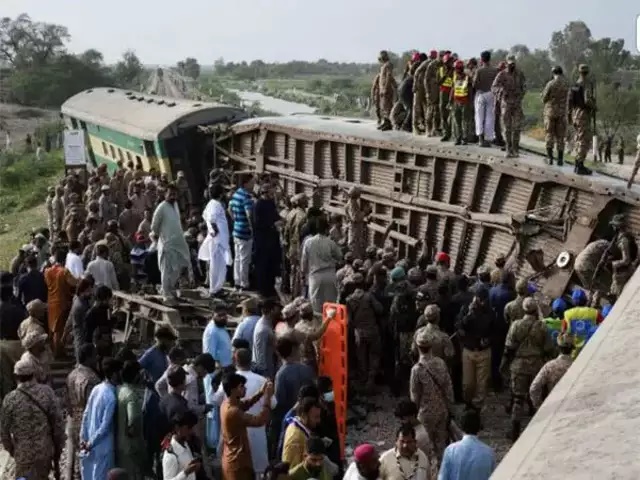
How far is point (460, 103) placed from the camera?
40.0 ft

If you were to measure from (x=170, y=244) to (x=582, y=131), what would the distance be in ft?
16.1

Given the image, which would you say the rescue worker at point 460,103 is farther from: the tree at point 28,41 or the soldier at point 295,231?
the tree at point 28,41

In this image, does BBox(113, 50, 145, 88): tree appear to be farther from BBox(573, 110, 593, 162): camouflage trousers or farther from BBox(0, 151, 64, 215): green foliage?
BBox(573, 110, 593, 162): camouflage trousers

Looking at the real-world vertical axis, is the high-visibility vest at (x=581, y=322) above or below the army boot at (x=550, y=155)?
below

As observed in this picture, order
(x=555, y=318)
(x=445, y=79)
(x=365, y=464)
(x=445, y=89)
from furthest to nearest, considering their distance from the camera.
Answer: (x=445, y=89)
(x=445, y=79)
(x=555, y=318)
(x=365, y=464)

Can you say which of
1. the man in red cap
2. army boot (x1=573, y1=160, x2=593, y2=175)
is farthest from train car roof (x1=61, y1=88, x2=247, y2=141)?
the man in red cap

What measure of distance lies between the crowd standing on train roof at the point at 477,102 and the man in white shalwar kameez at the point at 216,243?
3545 millimetres

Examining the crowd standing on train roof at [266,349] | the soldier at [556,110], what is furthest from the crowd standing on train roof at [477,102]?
the crowd standing on train roof at [266,349]

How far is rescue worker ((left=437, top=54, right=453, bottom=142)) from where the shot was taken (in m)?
12.4

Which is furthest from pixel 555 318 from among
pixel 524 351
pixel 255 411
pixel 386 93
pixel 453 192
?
pixel 386 93

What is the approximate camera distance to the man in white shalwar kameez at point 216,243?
34.4 ft

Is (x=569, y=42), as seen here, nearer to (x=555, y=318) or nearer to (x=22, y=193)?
(x=22, y=193)

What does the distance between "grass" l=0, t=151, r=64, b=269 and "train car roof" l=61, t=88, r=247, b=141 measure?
3.55 metres

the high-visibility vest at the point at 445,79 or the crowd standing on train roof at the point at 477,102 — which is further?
the high-visibility vest at the point at 445,79
